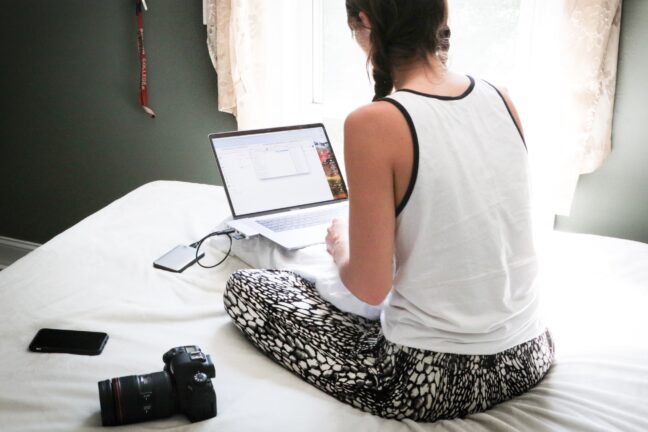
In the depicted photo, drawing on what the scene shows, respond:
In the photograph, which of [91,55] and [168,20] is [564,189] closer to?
[168,20]

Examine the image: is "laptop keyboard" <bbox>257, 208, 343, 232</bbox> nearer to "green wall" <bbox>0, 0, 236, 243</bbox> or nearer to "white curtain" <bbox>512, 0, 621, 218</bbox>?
"white curtain" <bbox>512, 0, 621, 218</bbox>

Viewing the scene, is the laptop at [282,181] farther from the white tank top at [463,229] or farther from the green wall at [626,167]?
the green wall at [626,167]

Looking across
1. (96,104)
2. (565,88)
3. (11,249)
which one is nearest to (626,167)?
(565,88)

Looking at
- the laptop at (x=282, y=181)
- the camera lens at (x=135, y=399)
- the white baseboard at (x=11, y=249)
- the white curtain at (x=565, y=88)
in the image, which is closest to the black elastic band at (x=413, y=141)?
the camera lens at (x=135, y=399)

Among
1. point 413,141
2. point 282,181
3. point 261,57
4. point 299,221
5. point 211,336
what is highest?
point 261,57

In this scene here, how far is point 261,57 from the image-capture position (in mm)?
2090

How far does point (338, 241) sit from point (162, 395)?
467mm

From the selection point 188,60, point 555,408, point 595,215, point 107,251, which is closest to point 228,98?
point 188,60

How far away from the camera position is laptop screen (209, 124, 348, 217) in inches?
64.2

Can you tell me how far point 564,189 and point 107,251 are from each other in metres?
1.37

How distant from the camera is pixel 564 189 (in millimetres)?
1830

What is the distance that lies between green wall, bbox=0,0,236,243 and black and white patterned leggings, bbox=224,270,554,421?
1342mm

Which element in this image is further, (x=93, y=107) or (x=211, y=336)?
(x=93, y=107)

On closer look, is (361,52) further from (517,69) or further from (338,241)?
(338,241)
